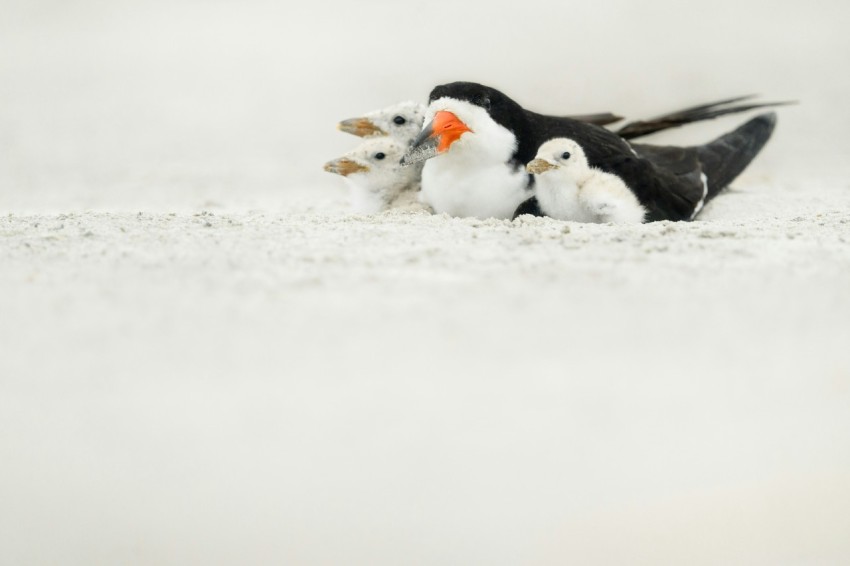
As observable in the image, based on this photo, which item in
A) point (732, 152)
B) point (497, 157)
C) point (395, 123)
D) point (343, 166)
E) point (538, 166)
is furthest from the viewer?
point (732, 152)

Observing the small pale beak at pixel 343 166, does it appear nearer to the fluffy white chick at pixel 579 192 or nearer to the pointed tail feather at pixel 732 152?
the fluffy white chick at pixel 579 192

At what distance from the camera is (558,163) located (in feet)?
12.8

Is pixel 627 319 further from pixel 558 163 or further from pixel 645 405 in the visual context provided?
pixel 558 163

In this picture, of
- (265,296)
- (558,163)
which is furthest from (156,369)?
(558,163)

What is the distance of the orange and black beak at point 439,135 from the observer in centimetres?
383

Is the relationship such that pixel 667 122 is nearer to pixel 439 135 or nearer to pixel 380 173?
pixel 380 173

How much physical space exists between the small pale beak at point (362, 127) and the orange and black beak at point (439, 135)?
0.70 m

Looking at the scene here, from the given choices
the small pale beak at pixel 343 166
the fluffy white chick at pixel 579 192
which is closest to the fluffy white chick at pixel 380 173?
the small pale beak at pixel 343 166

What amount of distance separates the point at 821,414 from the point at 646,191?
1.69m

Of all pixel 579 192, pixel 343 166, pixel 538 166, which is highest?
pixel 343 166

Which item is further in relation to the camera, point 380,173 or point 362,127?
point 362,127

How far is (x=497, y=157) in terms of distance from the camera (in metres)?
3.95

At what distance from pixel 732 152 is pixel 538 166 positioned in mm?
1531

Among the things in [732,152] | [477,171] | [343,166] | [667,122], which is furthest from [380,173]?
[732,152]
